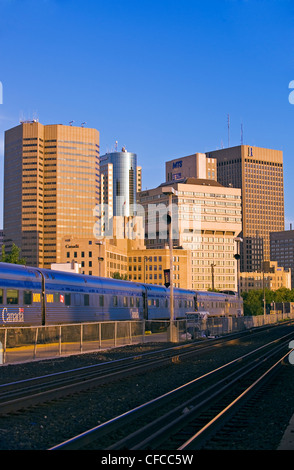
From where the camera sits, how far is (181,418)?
12477mm

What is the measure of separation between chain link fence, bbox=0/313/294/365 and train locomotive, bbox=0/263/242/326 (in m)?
2.61

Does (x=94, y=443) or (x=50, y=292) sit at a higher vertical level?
(x=50, y=292)

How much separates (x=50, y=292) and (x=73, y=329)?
4.20 meters

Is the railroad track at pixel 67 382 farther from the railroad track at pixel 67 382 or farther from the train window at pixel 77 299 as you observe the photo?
the train window at pixel 77 299

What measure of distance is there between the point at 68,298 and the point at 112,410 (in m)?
21.1

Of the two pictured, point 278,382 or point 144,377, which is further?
point 144,377

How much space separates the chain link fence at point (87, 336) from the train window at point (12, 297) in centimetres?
307

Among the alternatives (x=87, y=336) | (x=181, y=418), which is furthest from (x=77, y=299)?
(x=181, y=418)

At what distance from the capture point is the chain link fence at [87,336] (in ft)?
80.8

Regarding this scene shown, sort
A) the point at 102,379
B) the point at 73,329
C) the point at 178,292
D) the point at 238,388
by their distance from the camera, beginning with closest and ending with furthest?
the point at 238,388 < the point at 102,379 < the point at 73,329 < the point at 178,292

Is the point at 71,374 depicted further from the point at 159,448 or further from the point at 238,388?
the point at 159,448
